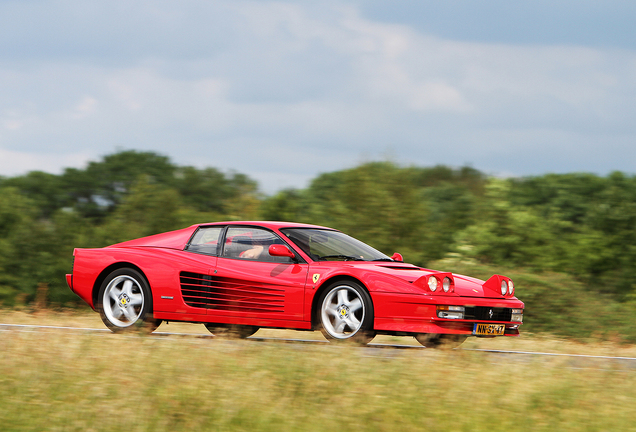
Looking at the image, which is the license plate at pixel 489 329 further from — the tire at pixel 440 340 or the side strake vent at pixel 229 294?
the side strake vent at pixel 229 294

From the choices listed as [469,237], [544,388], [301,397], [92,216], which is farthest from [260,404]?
[92,216]

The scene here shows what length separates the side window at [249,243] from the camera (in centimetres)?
848

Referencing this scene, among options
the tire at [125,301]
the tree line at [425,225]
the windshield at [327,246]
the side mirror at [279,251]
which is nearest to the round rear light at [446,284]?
the windshield at [327,246]

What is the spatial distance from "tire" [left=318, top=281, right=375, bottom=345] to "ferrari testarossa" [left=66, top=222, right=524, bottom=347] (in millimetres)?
10

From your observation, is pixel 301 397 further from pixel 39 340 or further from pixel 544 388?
pixel 39 340

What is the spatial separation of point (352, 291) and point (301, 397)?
246 centimetres

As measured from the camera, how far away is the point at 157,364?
607 centimetres

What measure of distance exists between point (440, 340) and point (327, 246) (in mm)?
1620

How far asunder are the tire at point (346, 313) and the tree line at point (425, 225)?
30.6ft

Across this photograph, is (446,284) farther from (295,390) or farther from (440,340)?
(295,390)

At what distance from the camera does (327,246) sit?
8.62m

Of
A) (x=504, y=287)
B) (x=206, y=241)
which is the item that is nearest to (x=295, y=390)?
(x=504, y=287)

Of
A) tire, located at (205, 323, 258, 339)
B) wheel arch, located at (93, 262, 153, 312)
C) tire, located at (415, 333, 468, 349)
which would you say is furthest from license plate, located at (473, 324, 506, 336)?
wheel arch, located at (93, 262, 153, 312)

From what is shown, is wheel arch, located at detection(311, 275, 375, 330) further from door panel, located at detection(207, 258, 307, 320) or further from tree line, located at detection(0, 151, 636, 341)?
tree line, located at detection(0, 151, 636, 341)
